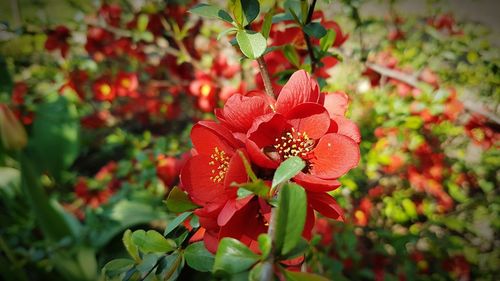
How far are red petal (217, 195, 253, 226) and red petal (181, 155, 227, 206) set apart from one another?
0.03 m

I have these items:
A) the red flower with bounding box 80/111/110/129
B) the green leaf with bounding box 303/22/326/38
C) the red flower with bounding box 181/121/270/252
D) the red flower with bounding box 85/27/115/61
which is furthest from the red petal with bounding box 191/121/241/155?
the red flower with bounding box 80/111/110/129

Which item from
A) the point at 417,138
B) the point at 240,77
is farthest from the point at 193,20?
the point at 417,138

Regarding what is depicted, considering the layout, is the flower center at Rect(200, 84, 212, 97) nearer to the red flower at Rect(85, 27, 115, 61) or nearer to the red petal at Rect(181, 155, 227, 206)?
the red flower at Rect(85, 27, 115, 61)

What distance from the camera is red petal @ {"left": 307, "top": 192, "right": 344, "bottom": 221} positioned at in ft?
1.29

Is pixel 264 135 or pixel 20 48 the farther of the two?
pixel 20 48

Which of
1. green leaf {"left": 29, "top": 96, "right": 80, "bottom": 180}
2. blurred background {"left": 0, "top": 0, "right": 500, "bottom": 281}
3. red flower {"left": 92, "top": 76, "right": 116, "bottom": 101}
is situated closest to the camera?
blurred background {"left": 0, "top": 0, "right": 500, "bottom": 281}

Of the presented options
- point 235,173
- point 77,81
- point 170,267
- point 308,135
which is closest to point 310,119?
point 308,135

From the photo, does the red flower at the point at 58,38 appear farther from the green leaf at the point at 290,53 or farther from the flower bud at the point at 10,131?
the green leaf at the point at 290,53

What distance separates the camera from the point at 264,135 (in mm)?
439

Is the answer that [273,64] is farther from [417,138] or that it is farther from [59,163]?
[59,163]

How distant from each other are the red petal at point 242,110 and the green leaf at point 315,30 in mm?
159

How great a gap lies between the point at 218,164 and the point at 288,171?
0.16 metres

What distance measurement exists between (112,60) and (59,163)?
714 millimetres

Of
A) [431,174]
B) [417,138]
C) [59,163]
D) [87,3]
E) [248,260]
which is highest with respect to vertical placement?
[87,3]
